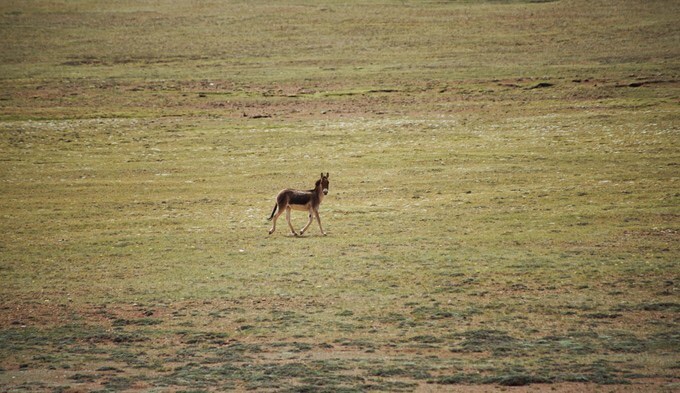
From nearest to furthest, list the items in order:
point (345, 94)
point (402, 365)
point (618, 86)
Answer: point (402, 365) → point (618, 86) → point (345, 94)

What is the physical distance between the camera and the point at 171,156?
36.2m

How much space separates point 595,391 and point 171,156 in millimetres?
26538

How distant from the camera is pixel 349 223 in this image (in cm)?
2441

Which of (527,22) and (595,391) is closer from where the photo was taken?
(595,391)

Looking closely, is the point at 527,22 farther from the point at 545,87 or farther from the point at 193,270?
the point at 193,270

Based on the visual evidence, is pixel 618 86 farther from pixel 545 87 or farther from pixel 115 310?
pixel 115 310

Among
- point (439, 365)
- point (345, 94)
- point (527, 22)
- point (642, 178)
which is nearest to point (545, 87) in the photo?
point (345, 94)

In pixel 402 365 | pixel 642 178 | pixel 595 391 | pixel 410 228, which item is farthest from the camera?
pixel 642 178

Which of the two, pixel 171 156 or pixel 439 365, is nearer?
pixel 439 365

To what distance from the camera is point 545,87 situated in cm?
4975

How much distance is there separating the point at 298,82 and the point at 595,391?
4529 cm

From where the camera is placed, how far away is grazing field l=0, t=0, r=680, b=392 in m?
13.9

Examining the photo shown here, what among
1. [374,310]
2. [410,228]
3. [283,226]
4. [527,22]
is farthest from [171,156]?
[527,22]

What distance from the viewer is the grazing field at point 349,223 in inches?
546
